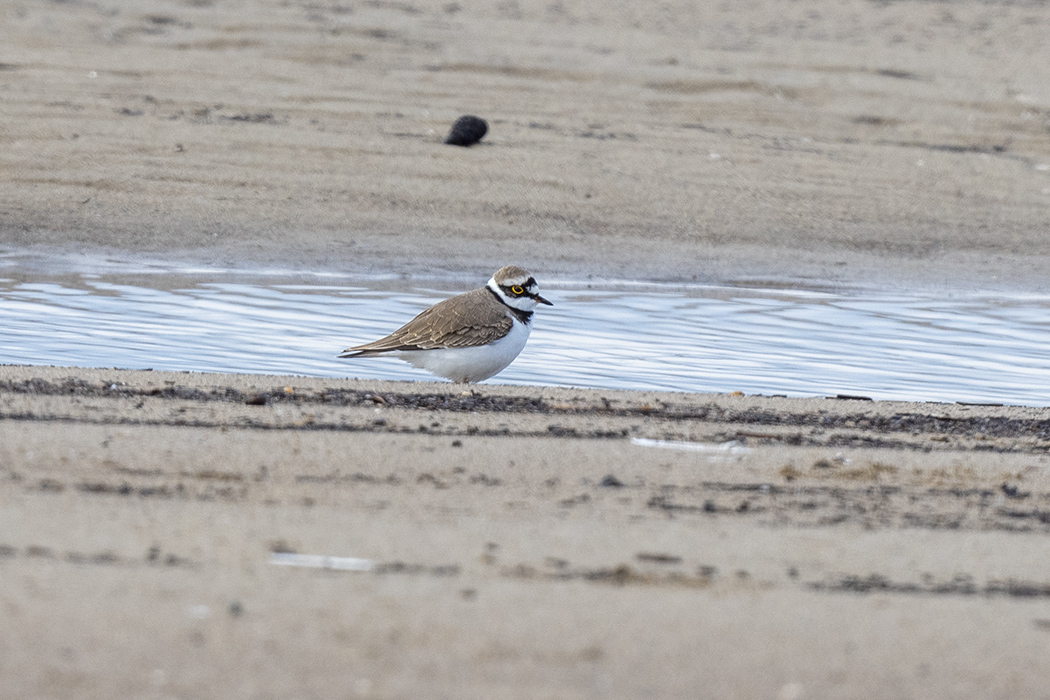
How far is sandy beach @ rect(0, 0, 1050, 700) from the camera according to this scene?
3.05 meters

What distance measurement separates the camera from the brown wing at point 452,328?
6711 millimetres

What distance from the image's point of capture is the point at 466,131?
12.9m

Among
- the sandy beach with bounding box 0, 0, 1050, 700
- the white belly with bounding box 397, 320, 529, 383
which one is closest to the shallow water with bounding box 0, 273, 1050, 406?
the white belly with bounding box 397, 320, 529, 383

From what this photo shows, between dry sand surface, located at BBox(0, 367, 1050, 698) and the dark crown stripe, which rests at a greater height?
the dark crown stripe

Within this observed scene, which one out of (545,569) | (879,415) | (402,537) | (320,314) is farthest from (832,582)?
(320,314)

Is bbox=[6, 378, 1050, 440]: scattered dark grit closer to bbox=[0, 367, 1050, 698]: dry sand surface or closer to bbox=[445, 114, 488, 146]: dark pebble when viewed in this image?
bbox=[0, 367, 1050, 698]: dry sand surface

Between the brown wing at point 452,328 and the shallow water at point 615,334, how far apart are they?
42 centimetres

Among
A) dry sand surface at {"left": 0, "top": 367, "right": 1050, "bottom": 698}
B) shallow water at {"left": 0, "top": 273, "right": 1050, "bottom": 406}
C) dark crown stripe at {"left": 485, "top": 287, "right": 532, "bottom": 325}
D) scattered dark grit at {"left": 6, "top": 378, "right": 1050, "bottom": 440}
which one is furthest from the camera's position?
shallow water at {"left": 0, "top": 273, "right": 1050, "bottom": 406}

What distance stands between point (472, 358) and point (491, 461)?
203 cm

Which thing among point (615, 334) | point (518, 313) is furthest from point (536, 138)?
point (518, 313)

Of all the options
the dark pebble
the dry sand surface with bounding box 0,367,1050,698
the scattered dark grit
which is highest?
the dark pebble

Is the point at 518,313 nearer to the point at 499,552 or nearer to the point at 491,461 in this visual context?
the point at 491,461

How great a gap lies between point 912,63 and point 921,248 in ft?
16.0

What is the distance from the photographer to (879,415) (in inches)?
233
